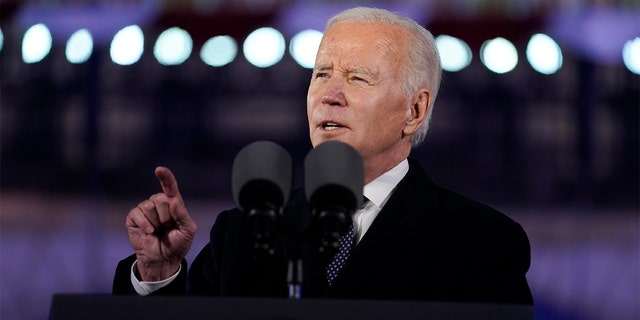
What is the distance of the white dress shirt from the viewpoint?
1.50 metres

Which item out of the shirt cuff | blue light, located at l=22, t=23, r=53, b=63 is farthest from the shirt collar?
blue light, located at l=22, t=23, r=53, b=63

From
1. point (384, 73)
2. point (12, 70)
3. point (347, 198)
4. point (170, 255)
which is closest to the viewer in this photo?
point (347, 198)

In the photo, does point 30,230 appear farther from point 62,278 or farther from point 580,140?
point 580,140

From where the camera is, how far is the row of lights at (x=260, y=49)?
3301 mm

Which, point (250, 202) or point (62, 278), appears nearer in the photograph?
point (250, 202)

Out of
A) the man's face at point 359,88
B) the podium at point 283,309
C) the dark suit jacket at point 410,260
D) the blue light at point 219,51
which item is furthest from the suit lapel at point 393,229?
the blue light at point 219,51

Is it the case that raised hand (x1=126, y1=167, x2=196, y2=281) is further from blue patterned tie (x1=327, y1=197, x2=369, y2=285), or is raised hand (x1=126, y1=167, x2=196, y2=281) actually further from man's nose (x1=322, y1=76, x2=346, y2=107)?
man's nose (x1=322, y1=76, x2=346, y2=107)

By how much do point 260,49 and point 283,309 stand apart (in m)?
2.58

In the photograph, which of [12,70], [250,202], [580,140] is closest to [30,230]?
[12,70]

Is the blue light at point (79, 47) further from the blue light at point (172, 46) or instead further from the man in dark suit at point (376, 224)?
the man in dark suit at point (376, 224)

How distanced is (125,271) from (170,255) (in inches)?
5.3

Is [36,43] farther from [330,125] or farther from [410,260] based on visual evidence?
[410,260]

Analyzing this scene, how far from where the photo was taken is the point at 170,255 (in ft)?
4.39

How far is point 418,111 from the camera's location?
1715 millimetres
